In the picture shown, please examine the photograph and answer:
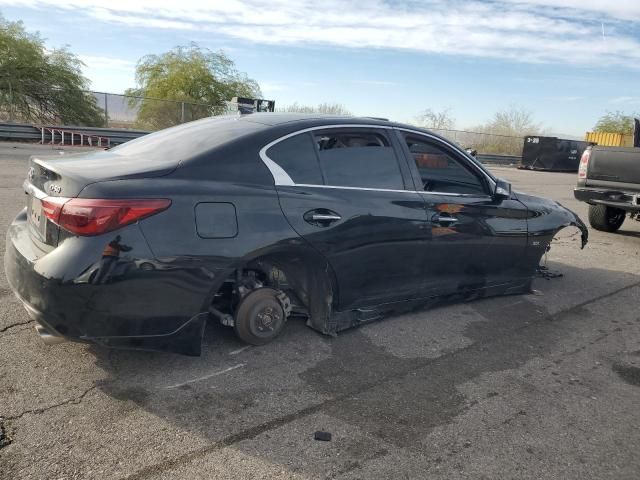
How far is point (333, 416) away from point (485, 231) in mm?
2397

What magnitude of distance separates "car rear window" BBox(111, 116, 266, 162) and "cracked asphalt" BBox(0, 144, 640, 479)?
1337mm

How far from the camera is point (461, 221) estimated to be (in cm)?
458

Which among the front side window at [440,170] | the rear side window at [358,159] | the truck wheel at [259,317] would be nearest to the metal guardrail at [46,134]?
the front side window at [440,170]

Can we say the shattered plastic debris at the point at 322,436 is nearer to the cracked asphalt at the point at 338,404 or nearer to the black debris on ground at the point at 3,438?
the cracked asphalt at the point at 338,404

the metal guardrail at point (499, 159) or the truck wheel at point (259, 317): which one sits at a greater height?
the metal guardrail at point (499, 159)

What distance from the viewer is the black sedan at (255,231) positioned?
9.96 ft

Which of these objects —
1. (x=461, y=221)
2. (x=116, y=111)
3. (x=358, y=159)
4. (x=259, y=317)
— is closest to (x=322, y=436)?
(x=259, y=317)

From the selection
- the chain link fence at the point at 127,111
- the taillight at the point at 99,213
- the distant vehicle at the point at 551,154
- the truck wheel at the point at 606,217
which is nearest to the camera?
the taillight at the point at 99,213

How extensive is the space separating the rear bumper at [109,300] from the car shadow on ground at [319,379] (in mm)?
312

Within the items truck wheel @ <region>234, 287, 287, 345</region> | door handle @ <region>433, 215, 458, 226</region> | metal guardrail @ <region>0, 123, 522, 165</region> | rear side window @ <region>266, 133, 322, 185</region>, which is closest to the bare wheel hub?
truck wheel @ <region>234, 287, 287, 345</region>

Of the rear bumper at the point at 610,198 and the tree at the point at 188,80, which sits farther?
the tree at the point at 188,80

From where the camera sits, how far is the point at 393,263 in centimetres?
419

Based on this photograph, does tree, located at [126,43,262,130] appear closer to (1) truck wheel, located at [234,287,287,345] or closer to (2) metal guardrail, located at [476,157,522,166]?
(2) metal guardrail, located at [476,157,522,166]

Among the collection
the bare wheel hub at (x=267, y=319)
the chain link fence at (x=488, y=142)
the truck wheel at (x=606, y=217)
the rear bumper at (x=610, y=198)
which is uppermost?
the chain link fence at (x=488, y=142)
